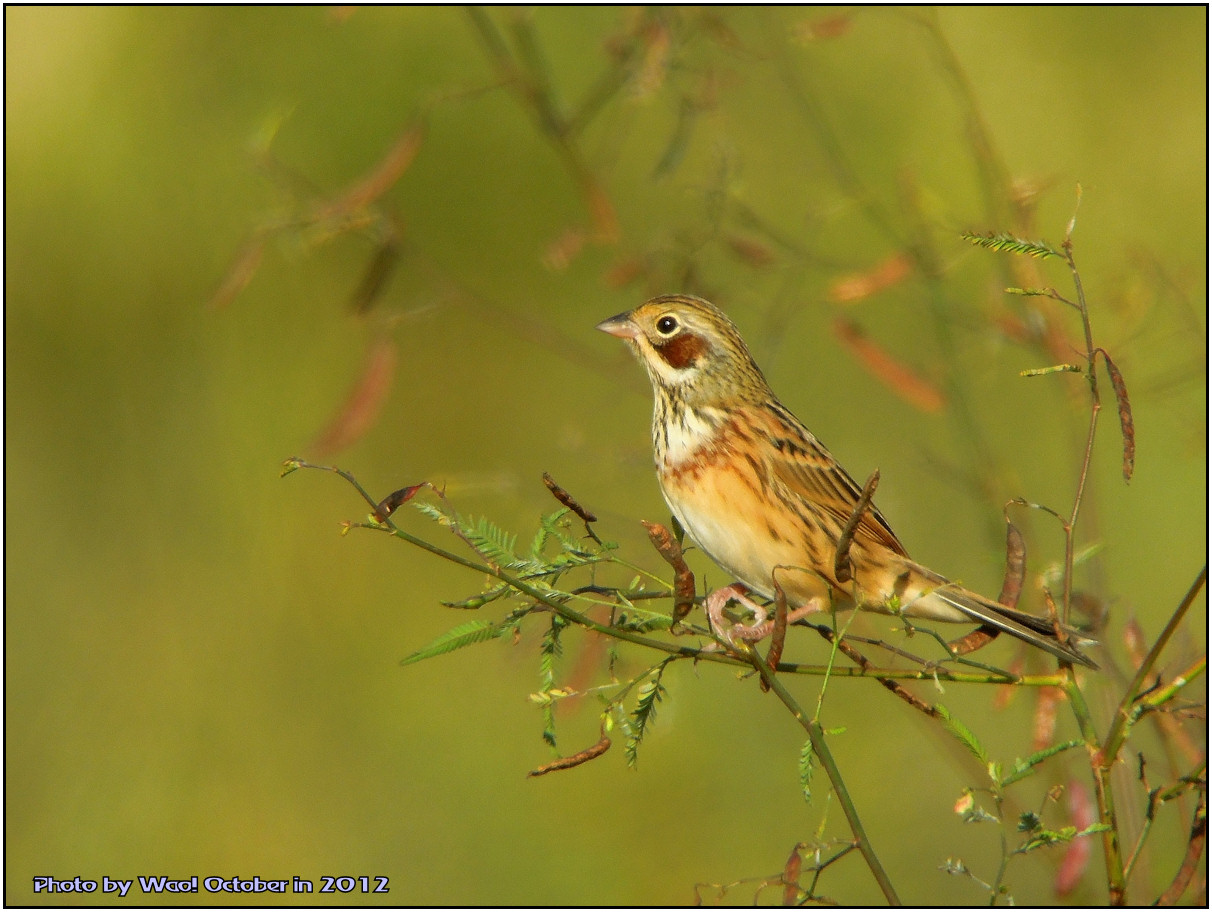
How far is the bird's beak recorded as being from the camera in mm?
4379

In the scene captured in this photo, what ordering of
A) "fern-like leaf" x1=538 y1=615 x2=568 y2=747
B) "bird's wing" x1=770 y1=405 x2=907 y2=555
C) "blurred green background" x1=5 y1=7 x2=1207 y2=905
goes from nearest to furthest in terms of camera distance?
"fern-like leaf" x1=538 y1=615 x2=568 y2=747, "bird's wing" x1=770 y1=405 x2=907 y2=555, "blurred green background" x1=5 y1=7 x2=1207 y2=905

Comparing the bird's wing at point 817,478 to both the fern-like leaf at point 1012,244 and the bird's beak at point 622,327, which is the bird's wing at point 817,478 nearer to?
the bird's beak at point 622,327

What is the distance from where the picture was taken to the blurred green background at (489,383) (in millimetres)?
4562

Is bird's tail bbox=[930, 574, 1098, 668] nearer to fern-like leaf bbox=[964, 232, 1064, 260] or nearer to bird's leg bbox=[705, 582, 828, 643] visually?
bird's leg bbox=[705, 582, 828, 643]

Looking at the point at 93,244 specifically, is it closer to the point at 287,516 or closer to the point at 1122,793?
the point at 287,516

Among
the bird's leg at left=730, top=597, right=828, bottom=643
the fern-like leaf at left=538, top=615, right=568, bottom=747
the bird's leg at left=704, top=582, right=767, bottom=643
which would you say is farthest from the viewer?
the bird's leg at left=704, top=582, right=767, bottom=643

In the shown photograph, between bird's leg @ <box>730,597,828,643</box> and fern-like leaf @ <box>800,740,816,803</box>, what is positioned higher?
bird's leg @ <box>730,597,828,643</box>

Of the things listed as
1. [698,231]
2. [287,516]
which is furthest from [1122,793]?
[287,516]

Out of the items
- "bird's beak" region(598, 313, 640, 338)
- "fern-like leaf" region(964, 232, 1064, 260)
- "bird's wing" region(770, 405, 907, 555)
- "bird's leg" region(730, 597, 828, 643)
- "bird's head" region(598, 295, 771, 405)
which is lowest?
"bird's leg" region(730, 597, 828, 643)

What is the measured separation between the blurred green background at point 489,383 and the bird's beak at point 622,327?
0.52 ft

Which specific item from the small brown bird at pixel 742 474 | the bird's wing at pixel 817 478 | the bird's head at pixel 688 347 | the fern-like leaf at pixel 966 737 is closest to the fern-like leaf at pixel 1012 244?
the fern-like leaf at pixel 966 737

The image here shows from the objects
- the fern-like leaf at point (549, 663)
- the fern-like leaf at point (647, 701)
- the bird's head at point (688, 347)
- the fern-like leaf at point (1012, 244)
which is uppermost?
the bird's head at point (688, 347)

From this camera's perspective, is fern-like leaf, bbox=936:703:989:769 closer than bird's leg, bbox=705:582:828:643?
Yes

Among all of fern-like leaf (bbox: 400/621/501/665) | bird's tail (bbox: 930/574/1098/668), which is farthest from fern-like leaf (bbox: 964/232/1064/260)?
fern-like leaf (bbox: 400/621/501/665)
